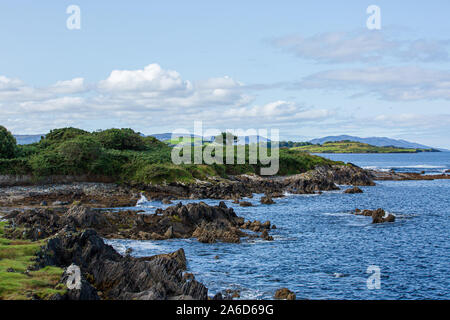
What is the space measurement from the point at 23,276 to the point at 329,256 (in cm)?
2568

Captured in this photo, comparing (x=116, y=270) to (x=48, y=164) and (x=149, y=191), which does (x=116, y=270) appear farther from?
(x=48, y=164)

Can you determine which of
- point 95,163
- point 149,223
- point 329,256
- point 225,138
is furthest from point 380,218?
point 225,138

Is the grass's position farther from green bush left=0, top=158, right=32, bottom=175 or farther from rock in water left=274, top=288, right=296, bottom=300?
green bush left=0, top=158, right=32, bottom=175

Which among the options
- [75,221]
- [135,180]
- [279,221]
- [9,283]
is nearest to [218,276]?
[9,283]

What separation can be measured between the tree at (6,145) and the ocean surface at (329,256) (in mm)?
35436

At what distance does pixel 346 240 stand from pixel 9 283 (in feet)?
111

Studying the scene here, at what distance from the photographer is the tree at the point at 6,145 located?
8019 centimetres

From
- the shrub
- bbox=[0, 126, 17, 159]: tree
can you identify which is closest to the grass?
the shrub

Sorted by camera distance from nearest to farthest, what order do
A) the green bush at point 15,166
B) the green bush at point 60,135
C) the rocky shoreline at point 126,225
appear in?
the rocky shoreline at point 126,225 < the green bush at point 15,166 < the green bush at point 60,135

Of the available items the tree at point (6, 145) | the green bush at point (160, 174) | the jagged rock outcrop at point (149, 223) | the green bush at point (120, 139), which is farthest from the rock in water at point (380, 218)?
the green bush at point (120, 139)

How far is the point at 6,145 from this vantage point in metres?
81.2

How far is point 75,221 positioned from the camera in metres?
41.9

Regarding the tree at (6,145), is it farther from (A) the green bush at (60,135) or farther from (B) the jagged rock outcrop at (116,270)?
(B) the jagged rock outcrop at (116,270)

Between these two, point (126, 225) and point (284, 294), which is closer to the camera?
point (284, 294)
